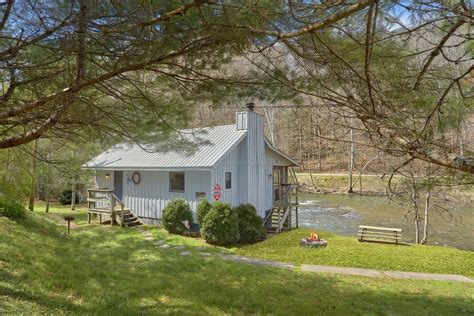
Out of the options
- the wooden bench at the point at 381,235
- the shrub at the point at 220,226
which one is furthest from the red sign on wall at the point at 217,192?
the wooden bench at the point at 381,235

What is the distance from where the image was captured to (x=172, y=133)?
5.32m

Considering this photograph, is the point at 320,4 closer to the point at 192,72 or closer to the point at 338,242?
the point at 192,72

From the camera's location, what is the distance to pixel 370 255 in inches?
388

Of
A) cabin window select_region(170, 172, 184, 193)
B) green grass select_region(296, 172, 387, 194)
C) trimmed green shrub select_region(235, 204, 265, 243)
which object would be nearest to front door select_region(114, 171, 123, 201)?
cabin window select_region(170, 172, 184, 193)

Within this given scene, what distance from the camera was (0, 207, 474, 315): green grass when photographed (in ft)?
14.9

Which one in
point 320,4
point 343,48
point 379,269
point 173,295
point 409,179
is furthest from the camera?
point 379,269

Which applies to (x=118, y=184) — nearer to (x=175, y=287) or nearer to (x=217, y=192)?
(x=217, y=192)

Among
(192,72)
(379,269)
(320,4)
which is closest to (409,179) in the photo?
(320,4)

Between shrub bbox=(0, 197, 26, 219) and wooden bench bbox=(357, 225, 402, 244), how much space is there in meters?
10.5

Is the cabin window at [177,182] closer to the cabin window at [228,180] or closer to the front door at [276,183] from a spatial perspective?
the cabin window at [228,180]

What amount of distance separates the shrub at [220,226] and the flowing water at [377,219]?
5087 millimetres

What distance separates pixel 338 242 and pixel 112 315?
30.2ft

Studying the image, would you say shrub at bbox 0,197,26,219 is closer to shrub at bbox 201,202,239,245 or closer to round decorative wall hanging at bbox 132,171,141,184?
shrub at bbox 201,202,239,245

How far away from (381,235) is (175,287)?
916 cm
